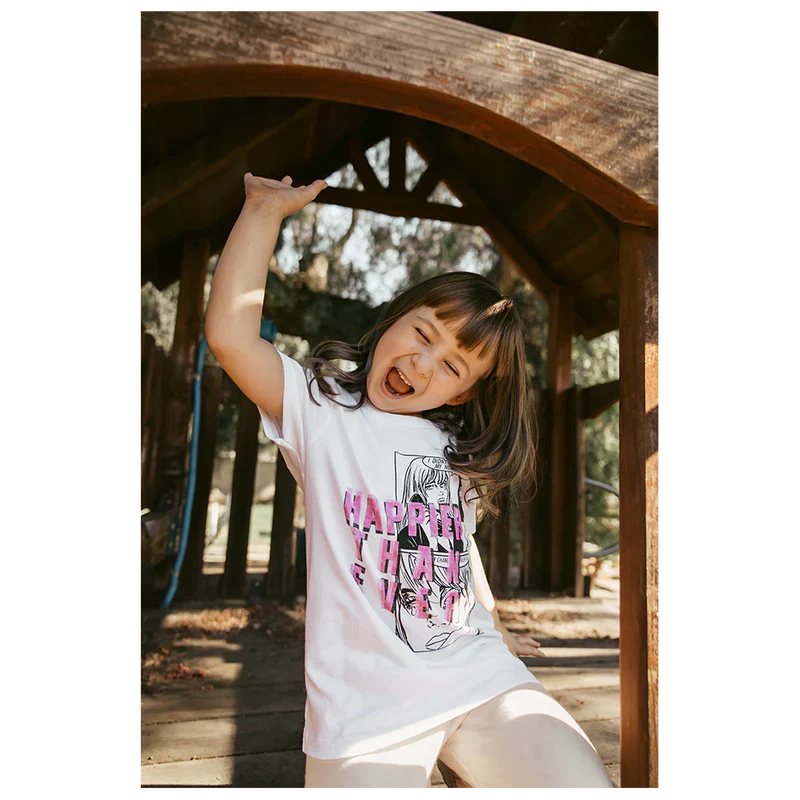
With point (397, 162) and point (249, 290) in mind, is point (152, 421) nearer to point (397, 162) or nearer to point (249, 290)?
point (397, 162)

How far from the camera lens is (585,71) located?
5.07ft

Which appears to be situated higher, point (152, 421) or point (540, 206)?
point (540, 206)

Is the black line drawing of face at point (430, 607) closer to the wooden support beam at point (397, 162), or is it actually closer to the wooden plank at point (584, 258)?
the wooden plank at point (584, 258)

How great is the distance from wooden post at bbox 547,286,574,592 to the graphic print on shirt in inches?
141

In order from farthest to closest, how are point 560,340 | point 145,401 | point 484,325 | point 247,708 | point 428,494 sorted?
point 560,340 < point 145,401 < point 247,708 < point 484,325 < point 428,494

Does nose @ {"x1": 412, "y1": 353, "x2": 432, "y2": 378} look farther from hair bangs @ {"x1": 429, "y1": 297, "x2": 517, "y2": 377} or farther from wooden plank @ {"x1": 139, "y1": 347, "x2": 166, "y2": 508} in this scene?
wooden plank @ {"x1": 139, "y1": 347, "x2": 166, "y2": 508}

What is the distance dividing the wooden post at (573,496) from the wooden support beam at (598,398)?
0.04 m

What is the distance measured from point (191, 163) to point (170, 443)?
184 centimetres

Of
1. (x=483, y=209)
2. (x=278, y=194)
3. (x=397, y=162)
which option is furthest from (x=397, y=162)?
(x=278, y=194)

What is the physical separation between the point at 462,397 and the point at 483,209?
3.65m

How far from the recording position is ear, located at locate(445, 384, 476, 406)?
191 centimetres

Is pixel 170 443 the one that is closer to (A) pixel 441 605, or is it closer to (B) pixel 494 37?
(A) pixel 441 605

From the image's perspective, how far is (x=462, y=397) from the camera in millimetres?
1916
